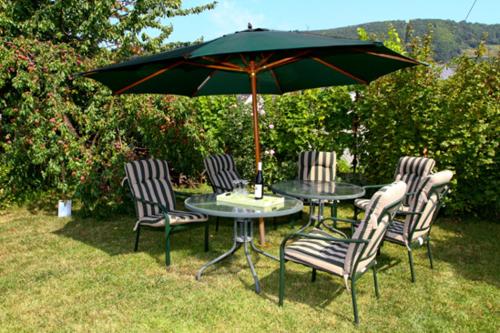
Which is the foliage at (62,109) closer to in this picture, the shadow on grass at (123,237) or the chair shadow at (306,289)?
the shadow on grass at (123,237)

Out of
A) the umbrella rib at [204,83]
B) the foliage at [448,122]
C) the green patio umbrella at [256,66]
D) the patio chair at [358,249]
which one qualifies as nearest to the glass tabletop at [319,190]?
the green patio umbrella at [256,66]

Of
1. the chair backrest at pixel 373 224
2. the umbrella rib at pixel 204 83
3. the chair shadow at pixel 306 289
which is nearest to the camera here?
the chair backrest at pixel 373 224

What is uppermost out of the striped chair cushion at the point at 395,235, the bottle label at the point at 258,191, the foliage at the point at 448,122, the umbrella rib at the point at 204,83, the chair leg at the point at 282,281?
the umbrella rib at the point at 204,83

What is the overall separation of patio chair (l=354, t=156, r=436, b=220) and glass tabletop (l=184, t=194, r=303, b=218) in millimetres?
1811

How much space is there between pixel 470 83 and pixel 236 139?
426 centimetres

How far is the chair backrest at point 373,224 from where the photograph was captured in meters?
3.04

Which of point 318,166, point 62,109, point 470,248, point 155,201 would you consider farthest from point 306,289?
point 62,109

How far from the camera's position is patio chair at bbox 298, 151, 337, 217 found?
627cm

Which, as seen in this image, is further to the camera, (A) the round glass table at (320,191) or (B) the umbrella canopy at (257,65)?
(A) the round glass table at (320,191)

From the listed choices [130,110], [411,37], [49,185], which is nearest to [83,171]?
Answer: [130,110]

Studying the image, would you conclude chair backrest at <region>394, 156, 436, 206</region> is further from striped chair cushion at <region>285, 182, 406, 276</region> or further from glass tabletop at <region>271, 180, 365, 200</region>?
striped chair cushion at <region>285, 182, 406, 276</region>

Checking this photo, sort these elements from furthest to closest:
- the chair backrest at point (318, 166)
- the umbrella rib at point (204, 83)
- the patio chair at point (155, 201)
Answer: the chair backrest at point (318, 166) < the umbrella rib at point (204, 83) < the patio chair at point (155, 201)

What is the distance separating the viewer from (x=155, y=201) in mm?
5125

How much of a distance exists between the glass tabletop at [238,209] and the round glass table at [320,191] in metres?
0.45
